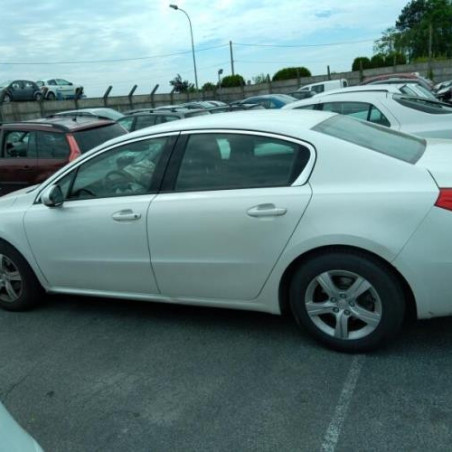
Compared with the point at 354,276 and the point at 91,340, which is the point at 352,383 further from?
the point at 91,340

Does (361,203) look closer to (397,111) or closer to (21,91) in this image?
(397,111)

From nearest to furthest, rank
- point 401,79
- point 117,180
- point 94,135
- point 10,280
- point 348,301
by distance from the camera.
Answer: point 348,301 < point 117,180 < point 10,280 < point 94,135 < point 401,79

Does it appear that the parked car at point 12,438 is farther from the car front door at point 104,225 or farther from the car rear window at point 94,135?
the car rear window at point 94,135

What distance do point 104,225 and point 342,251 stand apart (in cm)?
169

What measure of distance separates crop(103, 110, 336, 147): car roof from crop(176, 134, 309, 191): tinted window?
0.07 metres

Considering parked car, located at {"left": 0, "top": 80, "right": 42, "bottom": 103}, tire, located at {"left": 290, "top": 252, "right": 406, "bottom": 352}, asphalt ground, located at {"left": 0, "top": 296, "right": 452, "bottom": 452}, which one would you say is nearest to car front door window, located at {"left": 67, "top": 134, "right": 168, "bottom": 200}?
asphalt ground, located at {"left": 0, "top": 296, "right": 452, "bottom": 452}

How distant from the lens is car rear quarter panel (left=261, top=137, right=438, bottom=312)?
9.21 feet

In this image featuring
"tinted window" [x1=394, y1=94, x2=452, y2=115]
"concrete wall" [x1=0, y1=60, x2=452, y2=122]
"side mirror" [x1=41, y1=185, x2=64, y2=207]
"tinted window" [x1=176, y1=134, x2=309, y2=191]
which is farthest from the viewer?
"concrete wall" [x1=0, y1=60, x2=452, y2=122]

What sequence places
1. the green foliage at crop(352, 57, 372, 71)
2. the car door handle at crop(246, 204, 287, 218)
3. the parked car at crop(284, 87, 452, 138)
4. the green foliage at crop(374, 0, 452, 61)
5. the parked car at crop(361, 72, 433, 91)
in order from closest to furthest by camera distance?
1. the car door handle at crop(246, 204, 287, 218)
2. the parked car at crop(284, 87, 452, 138)
3. the parked car at crop(361, 72, 433, 91)
4. the green foliage at crop(352, 57, 372, 71)
5. the green foliage at crop(374, 0, 452, 61)

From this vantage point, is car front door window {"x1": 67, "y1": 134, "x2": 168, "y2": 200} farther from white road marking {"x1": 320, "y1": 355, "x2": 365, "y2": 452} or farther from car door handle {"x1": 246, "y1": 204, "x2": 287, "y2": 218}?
white road marking {"x1": 320, "y1": 355, "x2": 365, "y2": 452}

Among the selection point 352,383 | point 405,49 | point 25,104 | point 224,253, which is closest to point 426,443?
point 352,383

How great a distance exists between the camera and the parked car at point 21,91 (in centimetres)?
2542

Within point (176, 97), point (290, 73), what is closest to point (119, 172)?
point (176, 97)

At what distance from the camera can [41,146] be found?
23.5ft
